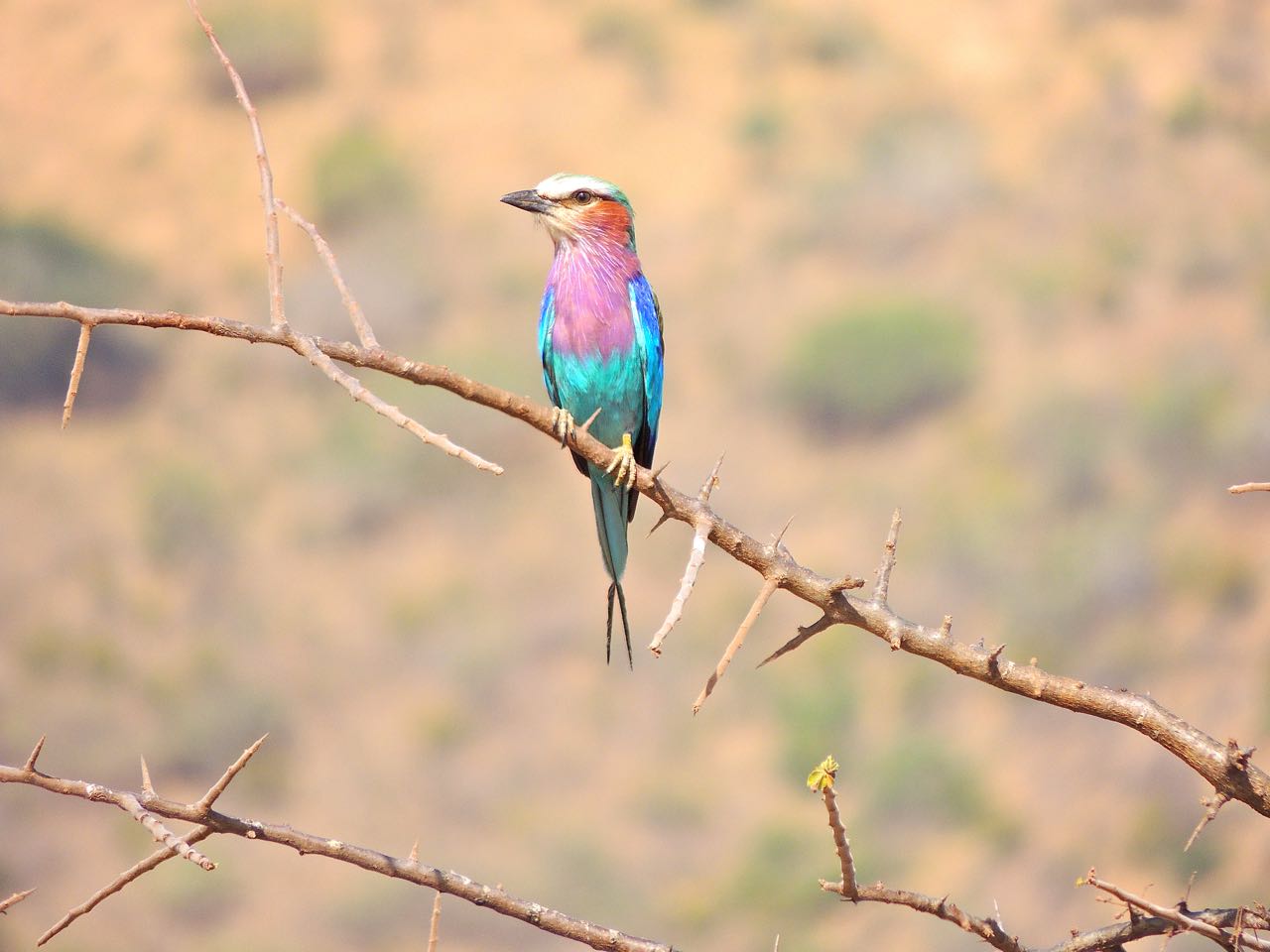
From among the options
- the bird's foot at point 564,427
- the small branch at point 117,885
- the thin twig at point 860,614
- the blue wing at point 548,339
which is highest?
the blue wing at point 548,339

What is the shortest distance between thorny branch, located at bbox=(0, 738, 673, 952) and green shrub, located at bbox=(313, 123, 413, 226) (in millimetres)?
23326

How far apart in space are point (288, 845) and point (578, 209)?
2.81 metres

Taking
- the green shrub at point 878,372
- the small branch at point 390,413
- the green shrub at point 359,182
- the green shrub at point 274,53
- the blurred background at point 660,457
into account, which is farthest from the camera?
the green shrub at point 274,53

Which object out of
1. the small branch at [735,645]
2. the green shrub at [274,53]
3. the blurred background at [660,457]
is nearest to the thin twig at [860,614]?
the small branch at [735,645]

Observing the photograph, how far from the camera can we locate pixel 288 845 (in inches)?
94.1

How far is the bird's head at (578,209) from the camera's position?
478cm

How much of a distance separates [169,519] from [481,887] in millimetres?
18052

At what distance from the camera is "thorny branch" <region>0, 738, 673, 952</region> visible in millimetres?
2272

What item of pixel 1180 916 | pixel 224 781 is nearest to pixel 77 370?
pixel 224 781

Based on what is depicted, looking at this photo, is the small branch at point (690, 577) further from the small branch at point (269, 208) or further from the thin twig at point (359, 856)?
the small branch at point (269, 208)

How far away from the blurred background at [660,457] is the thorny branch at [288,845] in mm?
10151

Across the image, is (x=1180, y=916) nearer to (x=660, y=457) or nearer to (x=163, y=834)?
(x=163, y=834)

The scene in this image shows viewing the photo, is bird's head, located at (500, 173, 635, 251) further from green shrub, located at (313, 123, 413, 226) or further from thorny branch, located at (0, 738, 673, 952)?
green shrub, located at (313, 123, 413, 226)

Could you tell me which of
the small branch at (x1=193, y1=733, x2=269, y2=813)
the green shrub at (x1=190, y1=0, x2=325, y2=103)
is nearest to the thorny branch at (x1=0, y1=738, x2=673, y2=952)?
the small branch at (x1=193, y1=733, x2=269, y2=813)
